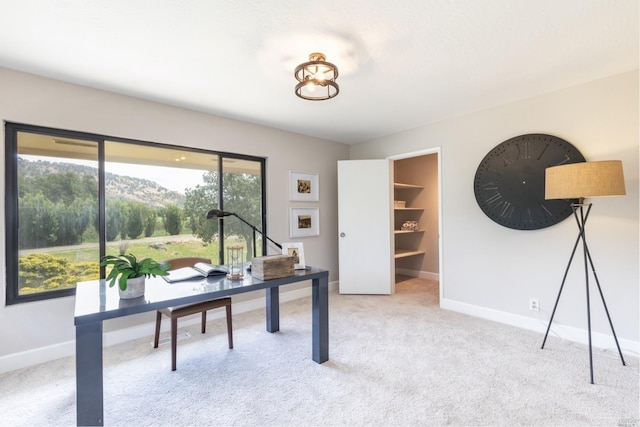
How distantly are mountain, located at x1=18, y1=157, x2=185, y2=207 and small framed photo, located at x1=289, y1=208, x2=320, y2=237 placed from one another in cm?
140

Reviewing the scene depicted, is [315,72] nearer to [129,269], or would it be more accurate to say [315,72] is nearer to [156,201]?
[129,269]

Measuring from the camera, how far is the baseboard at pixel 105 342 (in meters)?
2.20

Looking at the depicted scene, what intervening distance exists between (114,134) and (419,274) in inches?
189

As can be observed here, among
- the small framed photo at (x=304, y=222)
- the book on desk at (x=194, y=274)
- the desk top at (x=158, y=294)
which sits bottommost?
the desk top at (x=158, y=294)

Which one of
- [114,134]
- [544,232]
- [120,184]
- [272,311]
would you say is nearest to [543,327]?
[544,232]

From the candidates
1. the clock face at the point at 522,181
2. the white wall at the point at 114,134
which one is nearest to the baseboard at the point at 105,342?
the white wall at the point at 114,134

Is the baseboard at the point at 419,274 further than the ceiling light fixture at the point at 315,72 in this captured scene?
Yes

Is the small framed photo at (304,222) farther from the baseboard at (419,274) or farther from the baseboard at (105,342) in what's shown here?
the baseboard at (419,274)

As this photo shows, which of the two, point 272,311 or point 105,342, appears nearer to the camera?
point 105,342

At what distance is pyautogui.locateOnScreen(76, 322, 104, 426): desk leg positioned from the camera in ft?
4.35

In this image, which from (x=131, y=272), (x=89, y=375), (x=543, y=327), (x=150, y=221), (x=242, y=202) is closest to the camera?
(x=89, y=375)

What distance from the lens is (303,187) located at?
13.3ft

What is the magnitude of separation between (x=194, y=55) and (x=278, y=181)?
6.26 feet

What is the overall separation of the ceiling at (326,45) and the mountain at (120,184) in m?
0.71
